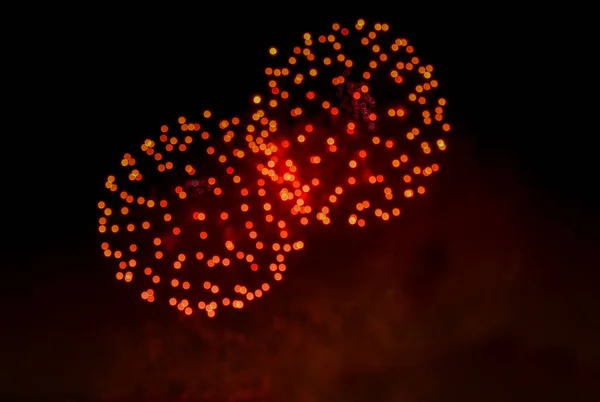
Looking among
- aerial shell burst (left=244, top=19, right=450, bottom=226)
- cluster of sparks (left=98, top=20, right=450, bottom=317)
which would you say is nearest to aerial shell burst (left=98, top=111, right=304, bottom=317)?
cluster of sparks (left=98, top=20, right=450, bottom=317)

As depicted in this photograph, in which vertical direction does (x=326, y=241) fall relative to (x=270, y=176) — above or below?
below

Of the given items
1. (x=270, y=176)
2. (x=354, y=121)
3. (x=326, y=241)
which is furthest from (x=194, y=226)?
(x=354, y=121)

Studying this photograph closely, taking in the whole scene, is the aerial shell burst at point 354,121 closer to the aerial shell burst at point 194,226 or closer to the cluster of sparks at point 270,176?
the cluster of sparks at point 270,176

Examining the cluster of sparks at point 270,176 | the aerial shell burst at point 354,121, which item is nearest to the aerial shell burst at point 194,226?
the cluster of sparks at point 270,176

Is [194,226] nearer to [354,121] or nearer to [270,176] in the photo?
[270,176]

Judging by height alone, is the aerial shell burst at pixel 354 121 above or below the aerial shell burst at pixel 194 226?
above
